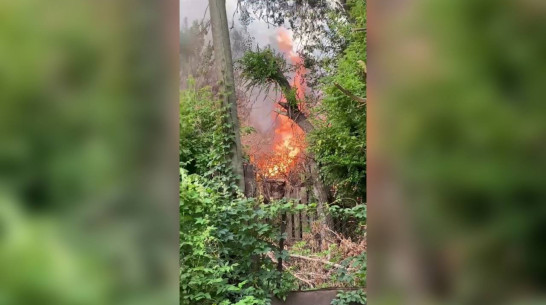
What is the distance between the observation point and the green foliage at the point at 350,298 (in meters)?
3.11

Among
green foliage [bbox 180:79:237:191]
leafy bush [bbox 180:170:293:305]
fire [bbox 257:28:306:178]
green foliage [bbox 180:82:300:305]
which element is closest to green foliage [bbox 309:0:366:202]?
fire [bbox 257:28:306:178]

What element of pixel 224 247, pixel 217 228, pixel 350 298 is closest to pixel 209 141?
pixel 217 228

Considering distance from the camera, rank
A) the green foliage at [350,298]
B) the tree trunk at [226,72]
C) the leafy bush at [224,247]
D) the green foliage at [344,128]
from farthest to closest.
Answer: the green foliage at [344,128]
the tree trunk at [226,72]
the green foliage at [350,298]
the leafy bush at [224,247]

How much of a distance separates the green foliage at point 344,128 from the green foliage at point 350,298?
2.21 ft

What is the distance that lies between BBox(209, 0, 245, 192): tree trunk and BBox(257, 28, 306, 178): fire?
0.59 ft

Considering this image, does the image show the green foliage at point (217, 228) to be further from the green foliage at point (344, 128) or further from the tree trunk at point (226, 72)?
the green foliage at point (344, 128)

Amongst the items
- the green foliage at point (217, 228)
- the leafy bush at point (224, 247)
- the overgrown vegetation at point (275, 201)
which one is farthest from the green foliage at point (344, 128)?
the leafy bush at point (224, 247)

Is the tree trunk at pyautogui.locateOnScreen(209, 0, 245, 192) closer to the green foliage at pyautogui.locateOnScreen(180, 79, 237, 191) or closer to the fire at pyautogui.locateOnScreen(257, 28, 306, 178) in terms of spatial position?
the green foliage at pyautogui.locateOnScreen(180, 79, 237, 191)

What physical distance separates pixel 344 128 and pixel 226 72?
95 cm

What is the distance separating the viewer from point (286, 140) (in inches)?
136

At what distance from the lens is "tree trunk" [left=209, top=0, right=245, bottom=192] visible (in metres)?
3.24

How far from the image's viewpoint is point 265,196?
3.35m
